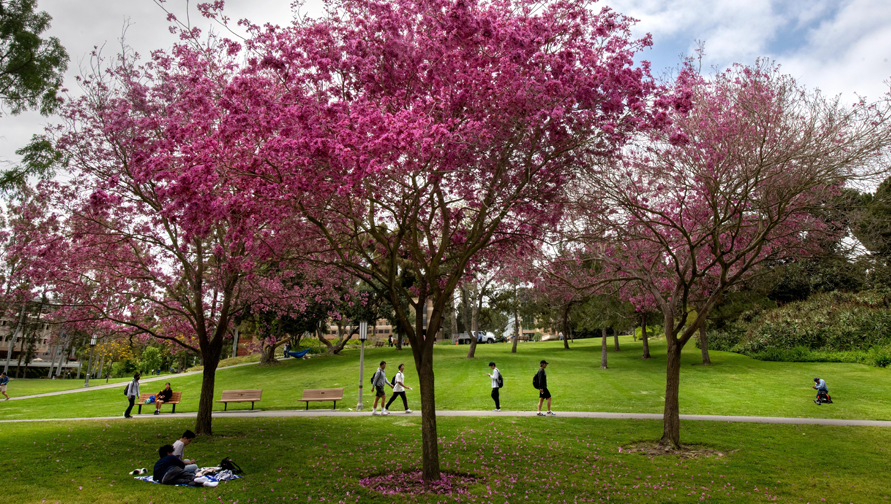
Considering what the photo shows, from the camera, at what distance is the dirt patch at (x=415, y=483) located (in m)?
8.55

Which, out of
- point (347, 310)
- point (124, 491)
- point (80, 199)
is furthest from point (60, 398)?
point (124, 491)

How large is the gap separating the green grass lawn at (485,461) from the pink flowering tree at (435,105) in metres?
2.14

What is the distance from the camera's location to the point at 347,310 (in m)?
39.3

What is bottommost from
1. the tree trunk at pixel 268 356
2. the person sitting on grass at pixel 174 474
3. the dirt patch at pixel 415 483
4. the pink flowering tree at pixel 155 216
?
the dirt patch at pixel 415 483

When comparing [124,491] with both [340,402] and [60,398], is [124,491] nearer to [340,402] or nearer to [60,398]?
[340,402]

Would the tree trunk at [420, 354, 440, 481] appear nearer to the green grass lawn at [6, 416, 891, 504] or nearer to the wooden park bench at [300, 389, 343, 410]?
the green grass lawn at [6, 416, 891, 504]

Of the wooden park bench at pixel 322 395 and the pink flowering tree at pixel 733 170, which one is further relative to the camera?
the wooden park bench at pixel 322 395

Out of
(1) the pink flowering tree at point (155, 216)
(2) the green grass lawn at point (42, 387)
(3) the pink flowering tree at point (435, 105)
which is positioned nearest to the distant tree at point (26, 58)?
(1) the pink flowering tree at point (155, 216)

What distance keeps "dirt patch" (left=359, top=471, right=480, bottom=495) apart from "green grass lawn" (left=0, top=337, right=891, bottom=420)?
1041cm

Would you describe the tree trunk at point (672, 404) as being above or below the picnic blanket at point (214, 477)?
above

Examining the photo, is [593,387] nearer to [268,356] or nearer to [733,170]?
[733,170]

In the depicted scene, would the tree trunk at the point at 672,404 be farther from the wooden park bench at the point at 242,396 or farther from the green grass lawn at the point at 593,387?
the wooden park bench at the point at 242,396

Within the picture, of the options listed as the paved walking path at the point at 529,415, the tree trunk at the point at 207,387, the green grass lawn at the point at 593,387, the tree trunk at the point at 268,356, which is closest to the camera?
the tree trunk at the point at 207,387

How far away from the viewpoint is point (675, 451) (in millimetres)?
11703
